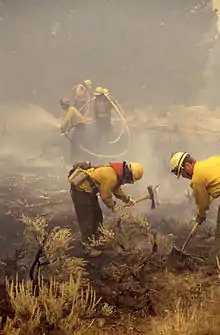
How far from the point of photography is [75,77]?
16.5 ft

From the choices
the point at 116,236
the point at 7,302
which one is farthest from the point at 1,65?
the point at 7,302

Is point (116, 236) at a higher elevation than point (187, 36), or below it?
below

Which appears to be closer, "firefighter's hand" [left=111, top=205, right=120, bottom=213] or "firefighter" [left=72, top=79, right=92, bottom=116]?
"firefighter's hand" [left=111, top=205, right=120, bottom=213]

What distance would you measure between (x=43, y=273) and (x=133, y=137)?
1.68 metres

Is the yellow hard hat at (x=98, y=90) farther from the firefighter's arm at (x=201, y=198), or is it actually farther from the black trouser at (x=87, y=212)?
the firefighter's arm at (x=201, y=198)

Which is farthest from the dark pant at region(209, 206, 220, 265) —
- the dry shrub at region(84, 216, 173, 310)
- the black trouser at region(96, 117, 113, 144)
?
the black trouser at region(96, 117, 113, 144)

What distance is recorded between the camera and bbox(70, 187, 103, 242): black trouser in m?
4.00

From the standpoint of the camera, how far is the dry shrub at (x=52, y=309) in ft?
10.3

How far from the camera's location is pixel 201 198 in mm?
3828

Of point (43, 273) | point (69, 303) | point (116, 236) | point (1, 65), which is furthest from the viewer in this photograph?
point (1, 65)

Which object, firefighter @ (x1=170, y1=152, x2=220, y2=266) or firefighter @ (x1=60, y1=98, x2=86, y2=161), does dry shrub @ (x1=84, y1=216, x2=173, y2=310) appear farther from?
firefighter @ (x1=60, y1=98, x2=86, y2=161)

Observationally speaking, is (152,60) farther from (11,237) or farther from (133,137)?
(11,237)

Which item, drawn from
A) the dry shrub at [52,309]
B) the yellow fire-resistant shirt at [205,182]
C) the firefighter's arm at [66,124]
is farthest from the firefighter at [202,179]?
the firefighter's arm at [66,124]

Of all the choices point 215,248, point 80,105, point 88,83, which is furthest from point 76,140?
point 215,248
